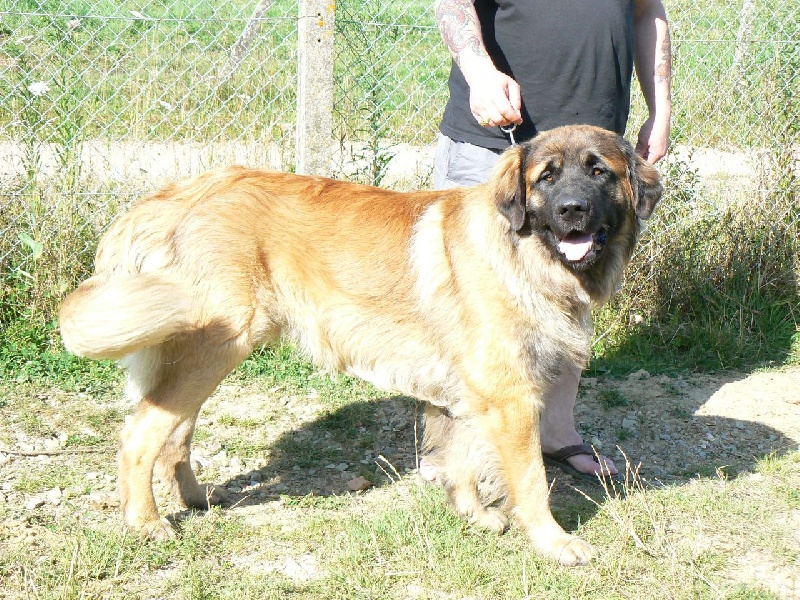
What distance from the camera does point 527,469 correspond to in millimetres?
3191

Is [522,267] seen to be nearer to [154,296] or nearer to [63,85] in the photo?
[154,296]

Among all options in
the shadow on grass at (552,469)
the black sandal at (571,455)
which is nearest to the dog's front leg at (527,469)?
the shadow on grass at (552,469)

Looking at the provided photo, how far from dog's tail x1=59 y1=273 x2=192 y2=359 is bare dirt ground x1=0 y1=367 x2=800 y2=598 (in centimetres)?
86

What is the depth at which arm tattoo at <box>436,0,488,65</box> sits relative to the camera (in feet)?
10.9

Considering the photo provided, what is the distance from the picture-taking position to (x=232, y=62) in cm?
574

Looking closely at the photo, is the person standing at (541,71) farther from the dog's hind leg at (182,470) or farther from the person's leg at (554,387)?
the dog's hind leg at (182,470)

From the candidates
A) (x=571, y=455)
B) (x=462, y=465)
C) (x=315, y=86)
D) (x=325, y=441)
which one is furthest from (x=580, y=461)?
(x=315, y=86)

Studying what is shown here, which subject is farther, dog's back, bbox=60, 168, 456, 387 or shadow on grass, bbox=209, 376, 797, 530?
shadow on grass, bbox=209, 376, 797, 530

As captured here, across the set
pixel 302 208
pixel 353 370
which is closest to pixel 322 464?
pixel 353 370

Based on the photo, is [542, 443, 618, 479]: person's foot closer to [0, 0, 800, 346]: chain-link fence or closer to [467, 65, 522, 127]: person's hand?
[467, 65, 522, 127]: person's hand

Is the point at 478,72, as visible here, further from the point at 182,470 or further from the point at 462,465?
the point at 182,470

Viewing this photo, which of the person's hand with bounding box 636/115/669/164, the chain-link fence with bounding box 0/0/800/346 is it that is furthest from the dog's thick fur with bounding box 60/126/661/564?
Answer: the chain-link fence with bounding box 0/0/800/346

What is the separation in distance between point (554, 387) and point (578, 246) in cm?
114

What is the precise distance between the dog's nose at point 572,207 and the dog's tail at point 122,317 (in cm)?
147
